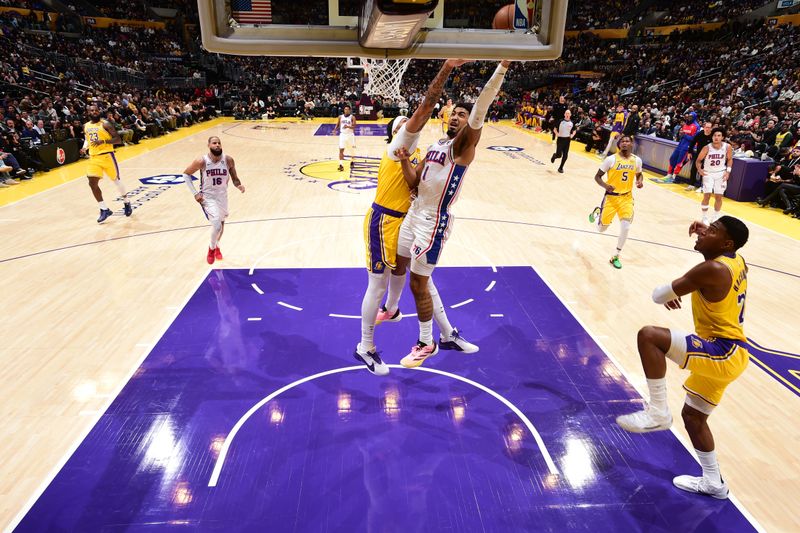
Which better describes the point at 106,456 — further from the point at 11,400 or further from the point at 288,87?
the point at 288,87

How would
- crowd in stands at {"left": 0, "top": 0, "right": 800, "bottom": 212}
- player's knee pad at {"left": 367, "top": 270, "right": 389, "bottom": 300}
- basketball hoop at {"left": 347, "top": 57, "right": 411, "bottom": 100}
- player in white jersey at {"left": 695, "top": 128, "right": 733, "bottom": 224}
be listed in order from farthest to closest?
basketball hoop at {"left": 347, "top": 57, "right": 411, "bottom": 100}, crowd in stands at {"left": 0, "top": 0, "right": 800, "bottom": 212}, player in white jersey at {"left": 695, "top": 128, "right": 733, "bottom": 224}, player's knee pad at {"left": 367, "top": 270, "right": 389, "bottom": 300}

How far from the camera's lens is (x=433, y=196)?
3.98 meters

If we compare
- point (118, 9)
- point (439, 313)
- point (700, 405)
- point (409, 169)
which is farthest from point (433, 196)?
point (118, 9)

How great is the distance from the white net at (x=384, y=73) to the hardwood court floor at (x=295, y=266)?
140 inches

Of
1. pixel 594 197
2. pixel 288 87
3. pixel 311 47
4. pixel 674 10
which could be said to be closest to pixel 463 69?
pixel 288 87

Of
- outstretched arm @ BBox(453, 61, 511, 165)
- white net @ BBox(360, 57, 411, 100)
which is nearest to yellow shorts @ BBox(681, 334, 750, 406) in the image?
outstretched arm @ BBox(453, 61, 511, 165)

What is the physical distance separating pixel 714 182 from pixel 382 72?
10272 mm

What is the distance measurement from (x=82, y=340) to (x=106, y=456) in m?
2.04

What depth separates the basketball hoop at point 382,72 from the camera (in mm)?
15202

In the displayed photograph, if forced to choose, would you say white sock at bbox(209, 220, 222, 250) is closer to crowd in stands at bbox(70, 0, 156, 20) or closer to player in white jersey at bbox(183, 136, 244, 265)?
player in white jersey at bbox(183, 136, 244, 265)

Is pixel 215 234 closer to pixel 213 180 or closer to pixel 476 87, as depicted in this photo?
pixel 213 180

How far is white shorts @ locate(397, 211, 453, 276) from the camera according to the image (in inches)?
Answer: 156

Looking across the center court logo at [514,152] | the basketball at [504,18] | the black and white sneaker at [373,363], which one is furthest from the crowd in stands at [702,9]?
the black and white sneaker at [373,363]

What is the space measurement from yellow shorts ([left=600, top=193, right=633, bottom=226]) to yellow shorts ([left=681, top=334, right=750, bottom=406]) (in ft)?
14.0
